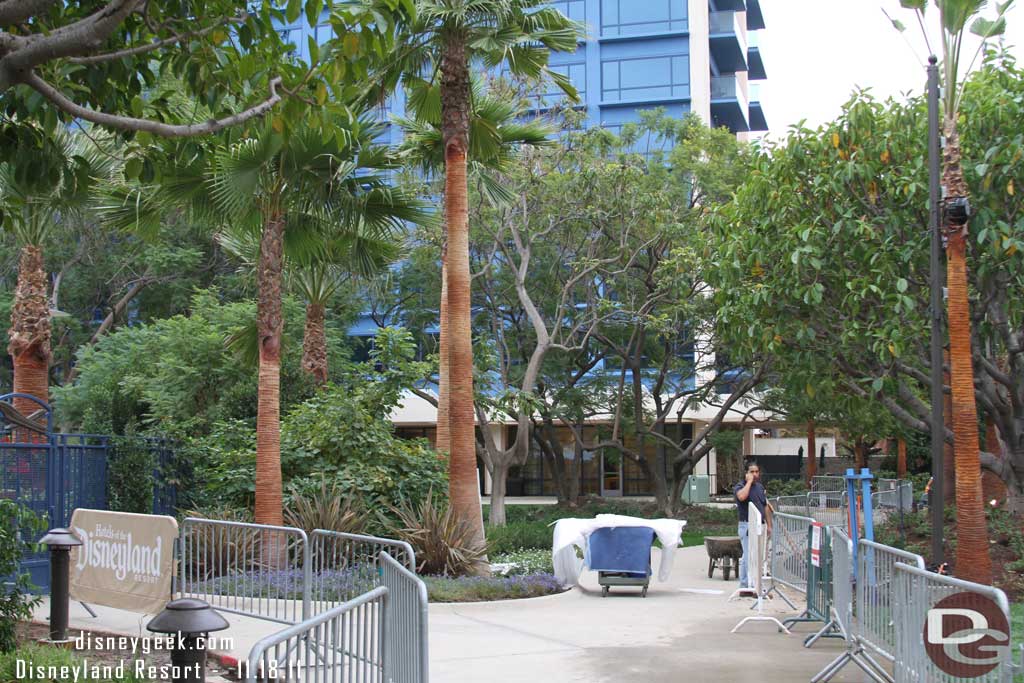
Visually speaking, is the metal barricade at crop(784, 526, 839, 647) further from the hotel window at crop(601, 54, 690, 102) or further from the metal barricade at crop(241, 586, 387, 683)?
the hotel window at crop(601, 54, 690, 102)

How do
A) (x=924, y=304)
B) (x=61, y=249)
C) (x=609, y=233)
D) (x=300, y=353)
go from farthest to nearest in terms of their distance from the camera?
1. (x=61, y=249)
2. (x=609, y=233)
3. (x=300, y=353)
4. (x=924, y=304)

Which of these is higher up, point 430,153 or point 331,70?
point 430,153

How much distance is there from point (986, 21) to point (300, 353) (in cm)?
1714

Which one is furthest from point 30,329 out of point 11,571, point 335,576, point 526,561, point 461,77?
point 11,571

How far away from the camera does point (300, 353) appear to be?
26.2m

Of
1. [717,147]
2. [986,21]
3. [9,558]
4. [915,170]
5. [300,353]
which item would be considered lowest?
[9,558]

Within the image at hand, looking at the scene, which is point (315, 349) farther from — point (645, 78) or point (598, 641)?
point (645, 78)

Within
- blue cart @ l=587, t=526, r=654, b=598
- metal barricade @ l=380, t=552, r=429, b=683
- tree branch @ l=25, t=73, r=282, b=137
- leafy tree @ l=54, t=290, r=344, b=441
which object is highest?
tree branch @ l=25, t=73, r=282, b=137

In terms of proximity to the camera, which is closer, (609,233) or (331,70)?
(331,70)

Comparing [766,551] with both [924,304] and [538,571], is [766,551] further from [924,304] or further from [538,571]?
[924,304]

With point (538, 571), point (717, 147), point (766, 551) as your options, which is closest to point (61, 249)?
point (717, 147)

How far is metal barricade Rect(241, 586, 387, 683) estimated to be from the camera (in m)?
4.88

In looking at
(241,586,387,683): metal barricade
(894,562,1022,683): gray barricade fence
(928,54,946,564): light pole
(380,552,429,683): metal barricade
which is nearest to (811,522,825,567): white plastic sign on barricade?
(928,54,946,564): light pole

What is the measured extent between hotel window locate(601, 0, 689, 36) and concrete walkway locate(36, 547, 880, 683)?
124 ft
